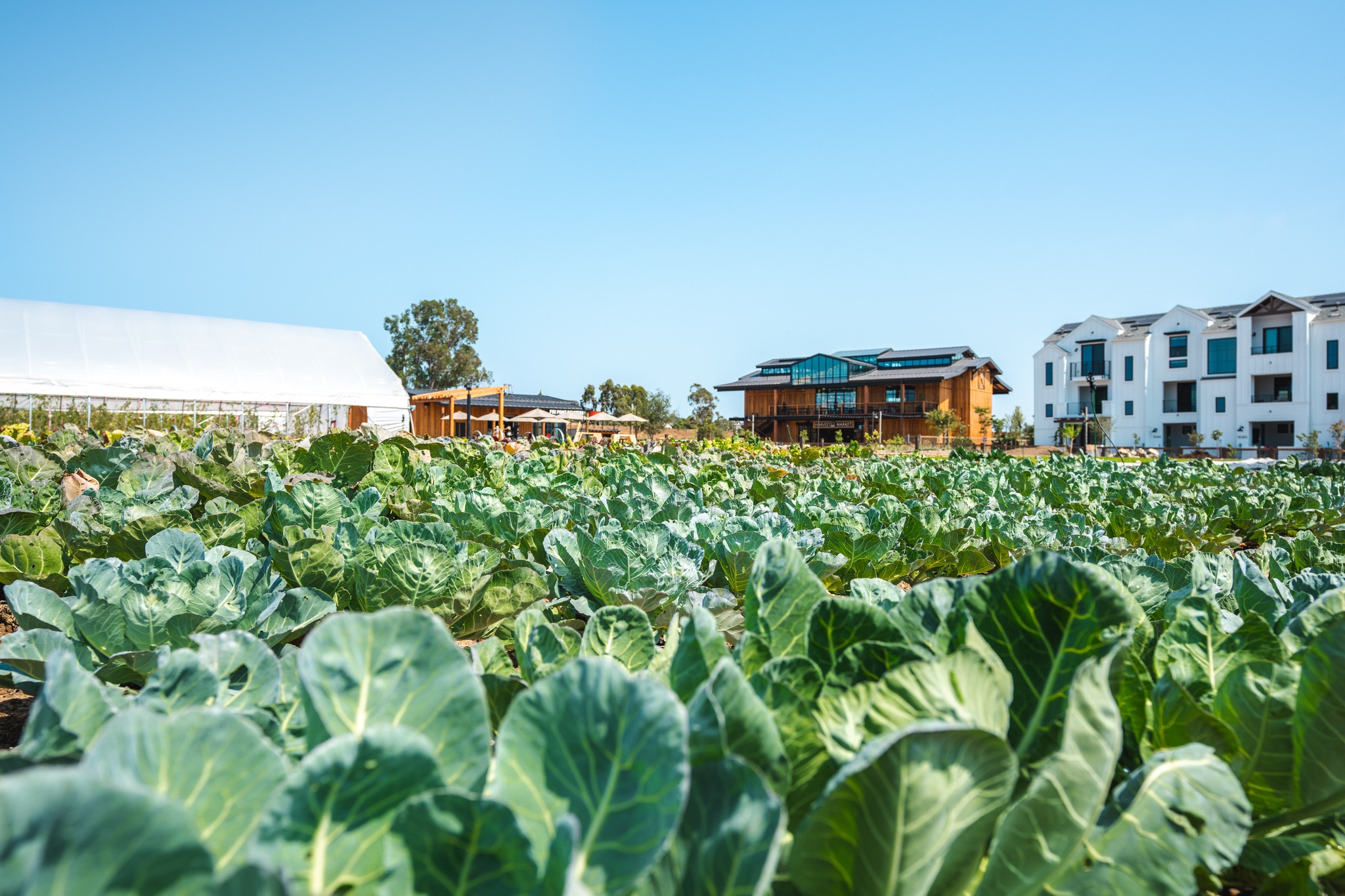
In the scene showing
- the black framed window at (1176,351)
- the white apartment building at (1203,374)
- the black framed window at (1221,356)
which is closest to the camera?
the white apartment building at (1203,374)

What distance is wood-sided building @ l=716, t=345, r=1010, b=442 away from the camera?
176 ft

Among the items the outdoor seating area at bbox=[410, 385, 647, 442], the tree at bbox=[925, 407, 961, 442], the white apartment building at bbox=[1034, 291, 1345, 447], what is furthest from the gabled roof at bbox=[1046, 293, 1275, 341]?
the outdoor seating area at bbox=[410, 385, 647, 442]

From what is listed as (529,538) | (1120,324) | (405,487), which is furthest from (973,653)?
(1120,324)

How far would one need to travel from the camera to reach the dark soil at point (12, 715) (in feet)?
4.80

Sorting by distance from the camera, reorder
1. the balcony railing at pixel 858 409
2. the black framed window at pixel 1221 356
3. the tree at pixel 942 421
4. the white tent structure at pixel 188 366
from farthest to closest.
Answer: the balcony railing at pixel 858 409 → the tree at pixel 942 421 → the black framed window at pixel 1221 356 → the white tent structure at pixel 188 366

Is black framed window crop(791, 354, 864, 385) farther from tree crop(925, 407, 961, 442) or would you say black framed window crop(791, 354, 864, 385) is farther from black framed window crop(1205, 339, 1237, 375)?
black framed window crop(1205, 339, 1237, 375)

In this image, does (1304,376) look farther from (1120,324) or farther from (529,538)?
(529,538)

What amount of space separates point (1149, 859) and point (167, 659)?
93 cm

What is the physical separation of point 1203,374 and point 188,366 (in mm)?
48928

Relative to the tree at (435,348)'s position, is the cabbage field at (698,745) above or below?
below

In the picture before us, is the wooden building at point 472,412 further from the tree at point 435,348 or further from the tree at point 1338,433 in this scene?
the tree at point 1338,433

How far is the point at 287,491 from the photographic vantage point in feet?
7.23

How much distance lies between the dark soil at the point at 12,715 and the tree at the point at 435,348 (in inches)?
2552

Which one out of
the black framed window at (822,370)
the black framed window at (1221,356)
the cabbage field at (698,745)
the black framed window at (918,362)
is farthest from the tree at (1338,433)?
the cabbage field at (698,745)
